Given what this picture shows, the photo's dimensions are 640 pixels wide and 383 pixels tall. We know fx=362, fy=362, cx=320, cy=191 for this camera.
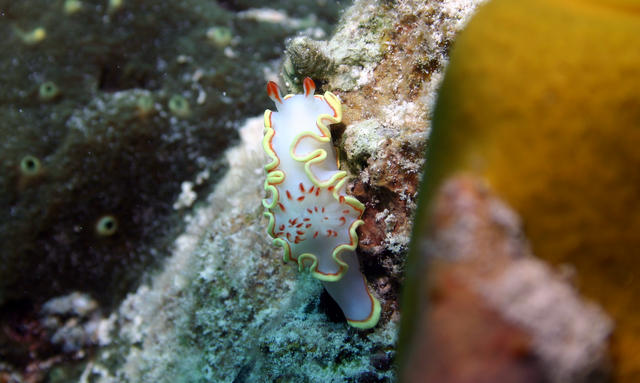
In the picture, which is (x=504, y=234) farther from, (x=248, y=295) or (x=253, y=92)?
(x=253, y=92)

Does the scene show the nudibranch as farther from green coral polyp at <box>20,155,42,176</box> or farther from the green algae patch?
green coral polyp at <box>20,155,42,176</box>

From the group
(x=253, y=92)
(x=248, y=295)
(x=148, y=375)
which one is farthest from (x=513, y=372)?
(x=253, y=92)

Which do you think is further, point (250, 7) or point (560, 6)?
point (250, 7)

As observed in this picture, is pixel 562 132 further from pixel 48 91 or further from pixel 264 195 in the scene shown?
pixel 48 91

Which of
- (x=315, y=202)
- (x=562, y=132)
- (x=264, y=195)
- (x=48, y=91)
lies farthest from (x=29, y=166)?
(x=562, y=132)

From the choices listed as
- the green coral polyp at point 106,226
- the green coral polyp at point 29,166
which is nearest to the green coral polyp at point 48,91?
the green coral polyp at point 29,166

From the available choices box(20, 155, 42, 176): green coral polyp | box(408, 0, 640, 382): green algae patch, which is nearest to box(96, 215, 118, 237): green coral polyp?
box(20, 155, 42, 176): green coral polyp

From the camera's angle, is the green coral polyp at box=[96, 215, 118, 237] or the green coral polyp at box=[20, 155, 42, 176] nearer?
the green coral polyp at box=[20, 155, 42, 176]
